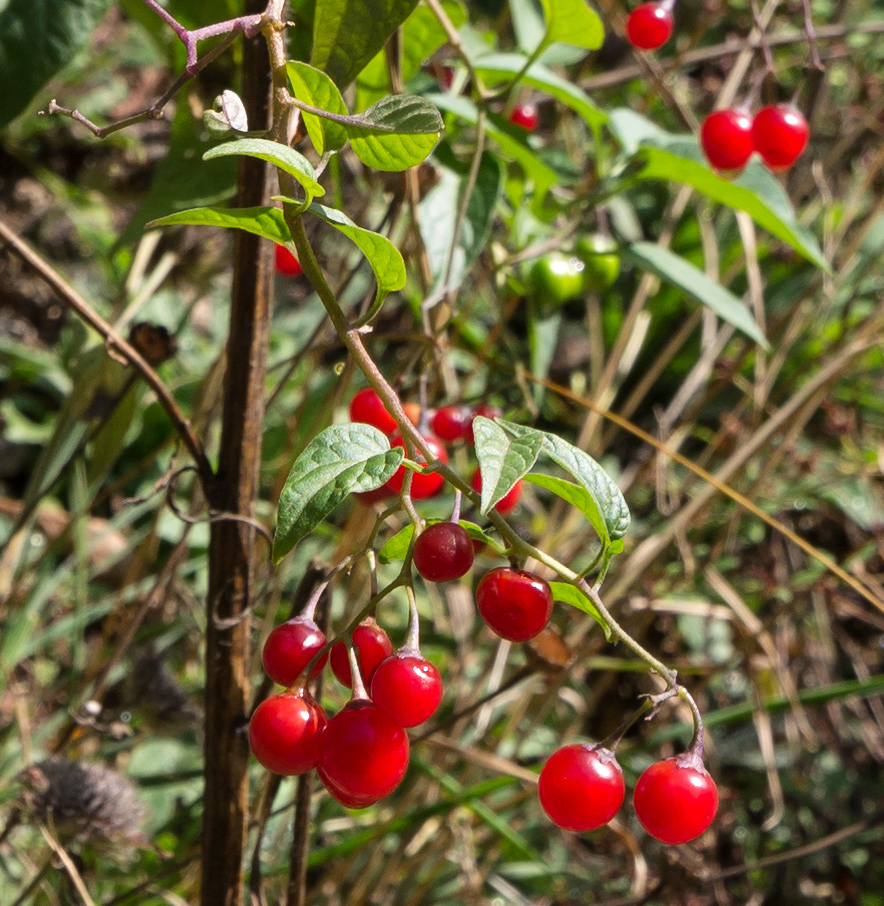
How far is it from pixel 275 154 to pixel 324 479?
126mm

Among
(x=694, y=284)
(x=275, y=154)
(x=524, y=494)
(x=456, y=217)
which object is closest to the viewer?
(x=275, y=154)

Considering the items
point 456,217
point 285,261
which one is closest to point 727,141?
point 456,217

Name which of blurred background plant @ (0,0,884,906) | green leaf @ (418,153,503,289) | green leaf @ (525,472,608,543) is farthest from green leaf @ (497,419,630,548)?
green leaf @ (418,153,503,289)

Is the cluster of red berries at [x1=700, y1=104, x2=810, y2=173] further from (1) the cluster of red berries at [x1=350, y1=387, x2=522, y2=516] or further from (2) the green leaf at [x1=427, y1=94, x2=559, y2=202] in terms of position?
(1) the cluster of red berries at [x1=350, y1=387, x2=522, y2=516]

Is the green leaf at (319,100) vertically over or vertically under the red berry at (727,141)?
over

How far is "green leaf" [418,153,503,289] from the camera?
759mm

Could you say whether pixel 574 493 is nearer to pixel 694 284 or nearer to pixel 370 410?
pixel 370 410

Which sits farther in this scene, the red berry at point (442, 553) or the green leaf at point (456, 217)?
the green leaf at point (456, 217)

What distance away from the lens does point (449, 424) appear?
0.81 metres

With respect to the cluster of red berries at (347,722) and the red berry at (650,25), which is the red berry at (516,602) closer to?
the cluster of red berries at (347,722)

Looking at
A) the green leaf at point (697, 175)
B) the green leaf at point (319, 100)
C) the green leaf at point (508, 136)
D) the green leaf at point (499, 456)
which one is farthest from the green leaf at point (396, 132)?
the green leaf at point (697, 175)

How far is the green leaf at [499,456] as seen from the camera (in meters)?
0.37

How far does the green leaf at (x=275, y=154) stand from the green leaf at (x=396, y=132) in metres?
0.03

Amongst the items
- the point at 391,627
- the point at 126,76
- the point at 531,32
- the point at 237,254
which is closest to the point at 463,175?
the point at 531,32
